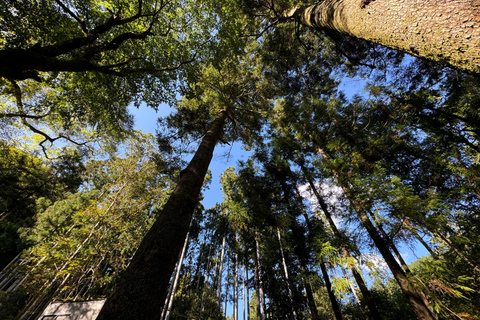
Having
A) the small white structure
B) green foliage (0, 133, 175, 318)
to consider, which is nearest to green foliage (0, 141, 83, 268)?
green foliage (0, 133, 175, 318)

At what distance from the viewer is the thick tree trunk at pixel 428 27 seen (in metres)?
1.07

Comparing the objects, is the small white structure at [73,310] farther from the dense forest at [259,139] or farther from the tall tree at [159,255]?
the tall tree at [159,255]

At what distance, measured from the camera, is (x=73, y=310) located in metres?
4.12

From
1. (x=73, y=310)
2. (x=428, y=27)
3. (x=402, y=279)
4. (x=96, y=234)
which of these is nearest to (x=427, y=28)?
(x=428, y=27)

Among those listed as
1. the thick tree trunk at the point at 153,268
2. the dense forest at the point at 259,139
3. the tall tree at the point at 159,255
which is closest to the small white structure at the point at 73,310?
the dense forest at the point at 259,139

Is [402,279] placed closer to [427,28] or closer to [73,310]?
[427,28]

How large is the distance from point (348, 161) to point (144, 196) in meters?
9.43

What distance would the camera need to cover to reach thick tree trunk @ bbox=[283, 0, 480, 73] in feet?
3.51

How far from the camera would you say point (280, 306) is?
22.4 feet

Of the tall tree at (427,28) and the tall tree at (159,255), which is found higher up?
the tall tree at (427,28)

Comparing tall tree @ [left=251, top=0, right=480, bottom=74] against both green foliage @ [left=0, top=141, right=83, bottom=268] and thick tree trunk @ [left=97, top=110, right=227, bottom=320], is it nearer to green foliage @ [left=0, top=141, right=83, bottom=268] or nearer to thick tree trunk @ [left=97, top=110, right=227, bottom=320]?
thick tree trunk @ [left=97, top=110, right=227, bottom=320]

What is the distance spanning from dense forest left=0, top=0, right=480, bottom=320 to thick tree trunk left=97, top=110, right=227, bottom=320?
0.02 m

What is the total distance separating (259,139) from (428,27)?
8.62m

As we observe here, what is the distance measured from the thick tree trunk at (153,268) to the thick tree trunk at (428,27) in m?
2.98
